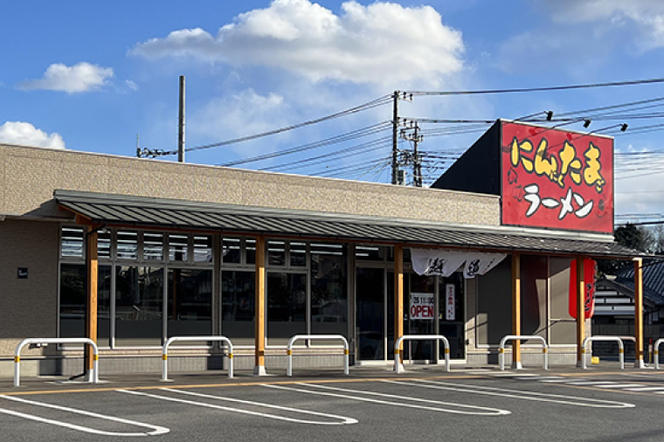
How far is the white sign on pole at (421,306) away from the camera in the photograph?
73.6 ft

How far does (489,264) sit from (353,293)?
3550mm

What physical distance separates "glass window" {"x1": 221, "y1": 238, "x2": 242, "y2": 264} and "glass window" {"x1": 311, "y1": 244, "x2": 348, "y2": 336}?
1907 mm

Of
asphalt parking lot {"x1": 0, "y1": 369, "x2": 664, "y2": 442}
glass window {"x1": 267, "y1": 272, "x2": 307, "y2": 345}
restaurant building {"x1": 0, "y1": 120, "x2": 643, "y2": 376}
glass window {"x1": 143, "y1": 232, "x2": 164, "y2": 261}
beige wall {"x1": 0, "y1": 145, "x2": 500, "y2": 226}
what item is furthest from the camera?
glass window {"x1": 267, "y1": 272, "x2": 307, "y2": 345}

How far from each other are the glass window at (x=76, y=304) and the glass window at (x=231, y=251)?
2.86 m

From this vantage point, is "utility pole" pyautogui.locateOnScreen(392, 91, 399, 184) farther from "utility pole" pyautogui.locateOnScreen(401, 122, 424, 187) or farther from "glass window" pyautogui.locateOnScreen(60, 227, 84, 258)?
"glass window" pyautogui.locateOnScreen(60, 227, 84, 258)

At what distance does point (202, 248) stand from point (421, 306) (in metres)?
6.30

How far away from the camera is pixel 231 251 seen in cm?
1972

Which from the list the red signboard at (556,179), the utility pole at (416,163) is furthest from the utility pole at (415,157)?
the red signboard at (556,179)

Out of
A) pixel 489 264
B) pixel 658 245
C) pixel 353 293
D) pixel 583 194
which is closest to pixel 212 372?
pixel 353 293

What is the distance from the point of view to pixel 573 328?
25.2 meters

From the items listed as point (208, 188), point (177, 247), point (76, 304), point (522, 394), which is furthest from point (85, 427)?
point (208, 188)

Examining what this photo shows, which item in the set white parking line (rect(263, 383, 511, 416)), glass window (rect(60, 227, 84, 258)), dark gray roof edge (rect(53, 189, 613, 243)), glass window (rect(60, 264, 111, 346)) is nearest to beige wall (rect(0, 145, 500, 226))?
dark gray roof edge (rect(53, 189, 613, 243))

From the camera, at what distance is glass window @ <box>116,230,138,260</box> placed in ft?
60.1

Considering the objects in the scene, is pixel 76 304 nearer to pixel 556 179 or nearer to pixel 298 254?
pixel 298 254
